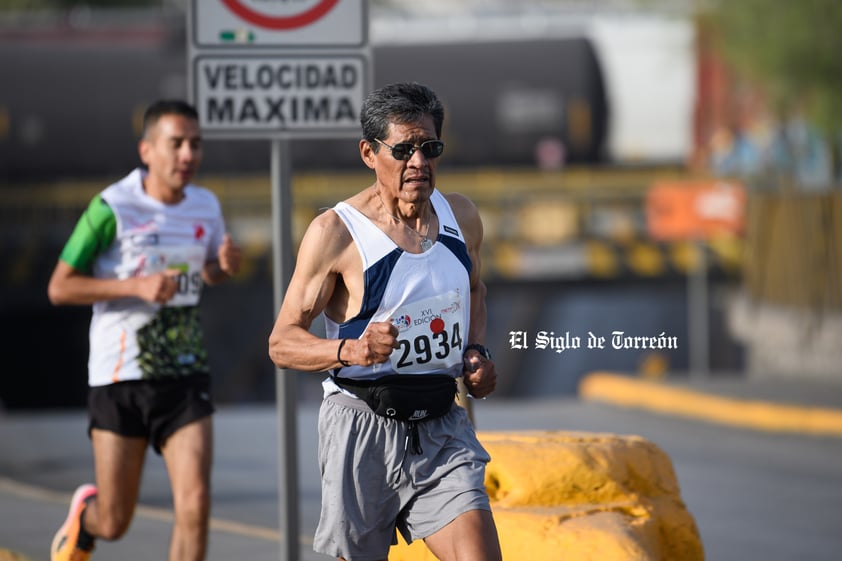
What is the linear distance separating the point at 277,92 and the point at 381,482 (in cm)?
223

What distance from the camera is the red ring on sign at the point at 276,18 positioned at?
6.51 meters

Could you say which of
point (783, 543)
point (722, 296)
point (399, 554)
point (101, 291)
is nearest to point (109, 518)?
point (101, 291)

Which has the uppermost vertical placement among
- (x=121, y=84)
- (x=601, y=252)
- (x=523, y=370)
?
(x=121, y=84)

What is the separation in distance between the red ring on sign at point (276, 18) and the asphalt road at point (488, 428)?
2.82 meters

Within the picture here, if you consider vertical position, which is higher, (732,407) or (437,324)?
(437,324)

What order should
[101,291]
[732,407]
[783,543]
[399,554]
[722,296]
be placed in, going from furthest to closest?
1. [722,296]
2. [732,407]
3. [783,543]
4. [101,291]
5. [399,554]

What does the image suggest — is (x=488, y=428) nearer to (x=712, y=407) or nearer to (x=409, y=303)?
(x=712, y=407)

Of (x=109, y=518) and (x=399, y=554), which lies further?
(x=109, y=518)

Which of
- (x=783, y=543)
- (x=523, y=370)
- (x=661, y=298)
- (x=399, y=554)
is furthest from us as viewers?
(x=661, y=298)

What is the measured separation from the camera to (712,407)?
16797 millimetres

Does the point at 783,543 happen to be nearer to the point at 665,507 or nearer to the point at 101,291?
the point at 665,507

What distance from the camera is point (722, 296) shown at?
28578 millimetres

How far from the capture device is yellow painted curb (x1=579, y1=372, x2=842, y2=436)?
1536 centimetres

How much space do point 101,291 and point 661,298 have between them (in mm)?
29459
